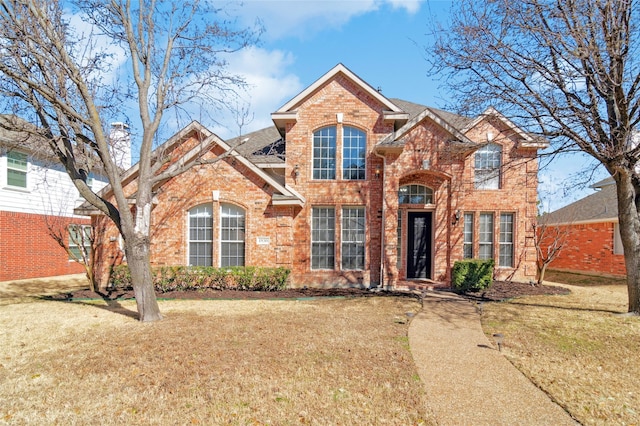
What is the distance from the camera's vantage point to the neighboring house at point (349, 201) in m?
11.9

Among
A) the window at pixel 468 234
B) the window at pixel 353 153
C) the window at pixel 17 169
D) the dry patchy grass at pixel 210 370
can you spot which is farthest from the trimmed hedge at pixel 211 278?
the window at pixel 17 169

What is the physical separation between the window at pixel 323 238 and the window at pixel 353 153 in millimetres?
1502

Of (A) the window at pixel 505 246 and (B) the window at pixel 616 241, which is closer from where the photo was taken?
(A) the window at pixel 505 246

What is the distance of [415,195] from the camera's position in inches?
519

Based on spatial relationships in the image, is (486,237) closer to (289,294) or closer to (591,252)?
(289,294)

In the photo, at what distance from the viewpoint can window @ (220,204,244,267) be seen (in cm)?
1203

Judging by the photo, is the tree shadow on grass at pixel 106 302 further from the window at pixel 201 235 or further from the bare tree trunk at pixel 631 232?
the bare tree trunk at pixel 631 232

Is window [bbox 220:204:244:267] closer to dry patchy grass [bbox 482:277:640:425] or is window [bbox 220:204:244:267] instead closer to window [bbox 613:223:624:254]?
dry patchy grass [bbox 482:277:640:425]

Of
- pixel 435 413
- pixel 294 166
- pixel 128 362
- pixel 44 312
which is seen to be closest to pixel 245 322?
pixel 128 362

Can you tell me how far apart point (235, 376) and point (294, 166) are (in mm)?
8668

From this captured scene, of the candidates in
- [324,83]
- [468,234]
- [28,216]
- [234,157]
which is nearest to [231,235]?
[234,157]

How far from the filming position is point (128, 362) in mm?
5379

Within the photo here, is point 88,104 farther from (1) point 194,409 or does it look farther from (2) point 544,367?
(2) point 544,367

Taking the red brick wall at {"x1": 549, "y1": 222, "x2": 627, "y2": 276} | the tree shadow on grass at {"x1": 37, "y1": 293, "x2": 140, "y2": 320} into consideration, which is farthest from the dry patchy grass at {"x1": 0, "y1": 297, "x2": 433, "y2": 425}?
the red brick wall at {"x1": 549, "y1": 222, "x2": 627, "y2": 276}
